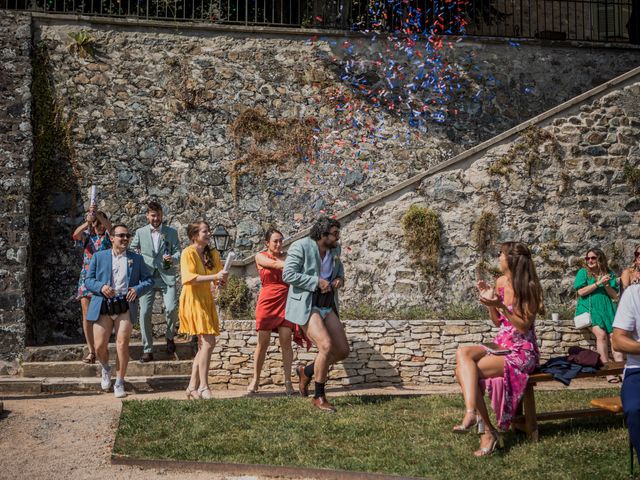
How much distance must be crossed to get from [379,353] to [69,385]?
3.51 meters

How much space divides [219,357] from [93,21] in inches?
250

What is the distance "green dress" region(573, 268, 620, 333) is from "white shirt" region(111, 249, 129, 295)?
17.4 ft

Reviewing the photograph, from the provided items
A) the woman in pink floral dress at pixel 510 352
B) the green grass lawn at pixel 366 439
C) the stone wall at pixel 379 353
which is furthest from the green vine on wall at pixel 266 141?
the woman in pink floral dress at pixel 510 352

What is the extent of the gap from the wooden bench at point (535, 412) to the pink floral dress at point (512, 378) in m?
0.08

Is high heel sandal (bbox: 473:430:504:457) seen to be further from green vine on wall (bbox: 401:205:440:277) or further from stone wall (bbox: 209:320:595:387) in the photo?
green vine on wall (bbox: 401:205:440:277)

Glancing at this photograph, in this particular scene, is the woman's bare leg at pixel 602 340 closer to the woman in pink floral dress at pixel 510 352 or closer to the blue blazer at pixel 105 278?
the woman in pink floral dress at pixel 510 352

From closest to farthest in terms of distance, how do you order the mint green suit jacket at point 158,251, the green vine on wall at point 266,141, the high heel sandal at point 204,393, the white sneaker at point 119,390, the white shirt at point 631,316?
1. the white shirt at point 631,316
2. the high heel sandal at point 204,393
3. the white sneaker at point 119,390
4. the mint green suit jacket at point 158,251
5. the green vine on wall at point 266,141

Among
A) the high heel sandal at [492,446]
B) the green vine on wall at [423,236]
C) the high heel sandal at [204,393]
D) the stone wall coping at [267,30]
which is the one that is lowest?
the high heel sandal at [492,446]

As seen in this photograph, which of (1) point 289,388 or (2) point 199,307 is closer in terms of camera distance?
(2) point 199,307

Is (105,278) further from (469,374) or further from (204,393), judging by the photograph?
(469,374)

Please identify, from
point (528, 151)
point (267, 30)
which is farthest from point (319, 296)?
point (267, 30)

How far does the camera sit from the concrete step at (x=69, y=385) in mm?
9102

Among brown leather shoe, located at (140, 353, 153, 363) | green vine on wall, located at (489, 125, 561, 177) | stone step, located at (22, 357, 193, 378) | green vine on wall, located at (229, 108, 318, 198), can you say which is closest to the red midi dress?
stone step, located at (22, 357, 193, 378)

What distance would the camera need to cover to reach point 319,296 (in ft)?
25.7
